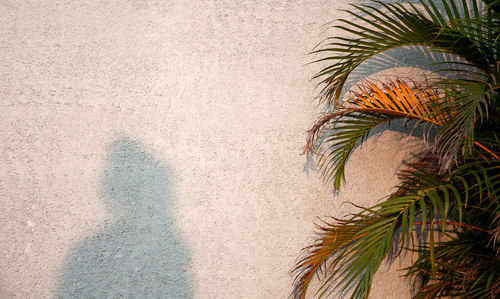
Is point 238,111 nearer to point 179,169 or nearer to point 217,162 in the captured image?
point 217,162

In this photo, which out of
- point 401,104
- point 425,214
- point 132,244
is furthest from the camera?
point 132,244

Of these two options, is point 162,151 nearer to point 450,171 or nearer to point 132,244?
point 132,244

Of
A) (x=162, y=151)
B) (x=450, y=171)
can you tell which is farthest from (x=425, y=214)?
(x=162, y=151)

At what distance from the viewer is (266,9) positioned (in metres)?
1.69

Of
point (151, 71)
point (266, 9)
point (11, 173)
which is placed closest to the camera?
point (11, 173)

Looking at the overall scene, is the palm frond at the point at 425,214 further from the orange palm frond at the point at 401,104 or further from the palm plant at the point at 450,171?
the orange palm frond at the point at 401,104

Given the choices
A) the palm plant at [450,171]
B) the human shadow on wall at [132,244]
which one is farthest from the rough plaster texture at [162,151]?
the palm plant at [450,171]

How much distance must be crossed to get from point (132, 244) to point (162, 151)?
41cm

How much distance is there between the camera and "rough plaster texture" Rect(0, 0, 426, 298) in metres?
1.46

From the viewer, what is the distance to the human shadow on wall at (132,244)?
148 centimetres

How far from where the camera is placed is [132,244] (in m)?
1.52

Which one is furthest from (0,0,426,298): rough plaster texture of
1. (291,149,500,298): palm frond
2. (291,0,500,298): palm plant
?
(291,149,500,298): palm frond

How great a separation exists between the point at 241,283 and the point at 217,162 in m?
0.55

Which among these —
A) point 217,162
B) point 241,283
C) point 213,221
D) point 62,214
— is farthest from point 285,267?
point 62,214
